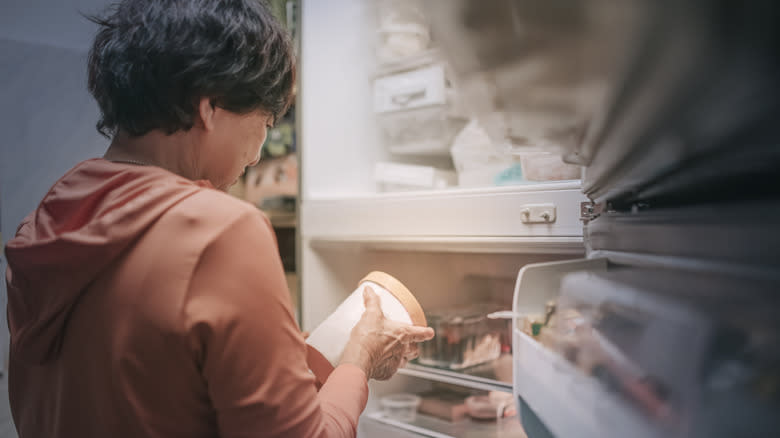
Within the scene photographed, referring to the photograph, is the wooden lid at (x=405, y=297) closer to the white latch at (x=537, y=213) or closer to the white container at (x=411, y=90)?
the white latch at (x=537, y=213)

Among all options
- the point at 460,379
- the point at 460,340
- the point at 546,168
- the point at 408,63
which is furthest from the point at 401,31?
the point at 460,379

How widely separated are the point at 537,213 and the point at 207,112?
0.70 metres

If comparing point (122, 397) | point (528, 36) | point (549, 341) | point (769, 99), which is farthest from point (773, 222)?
point (122, 397)

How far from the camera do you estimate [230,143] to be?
78 centimetres

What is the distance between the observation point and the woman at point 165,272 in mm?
581

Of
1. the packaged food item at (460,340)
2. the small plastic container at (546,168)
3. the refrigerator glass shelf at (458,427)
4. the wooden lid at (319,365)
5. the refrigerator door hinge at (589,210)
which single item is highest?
the small plastic container at (546,168)

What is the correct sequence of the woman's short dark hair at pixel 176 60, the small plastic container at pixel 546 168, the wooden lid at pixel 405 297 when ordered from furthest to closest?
the small plastic container at pixel 546 168 < the wooden lid at pixel 405 297 < the woman's short dark hair at pixel 176 60

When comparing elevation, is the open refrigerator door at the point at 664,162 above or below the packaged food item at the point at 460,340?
above

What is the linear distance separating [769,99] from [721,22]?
0.19 ft

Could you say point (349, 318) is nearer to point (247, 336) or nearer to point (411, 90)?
point (247, 336)

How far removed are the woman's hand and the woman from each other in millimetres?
80

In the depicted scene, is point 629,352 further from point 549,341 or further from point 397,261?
point 397,261

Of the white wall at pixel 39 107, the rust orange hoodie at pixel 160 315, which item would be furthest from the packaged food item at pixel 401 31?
the rust orange hoodie at pixel 160 315

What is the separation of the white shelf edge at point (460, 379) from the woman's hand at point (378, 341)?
40 centimetres
